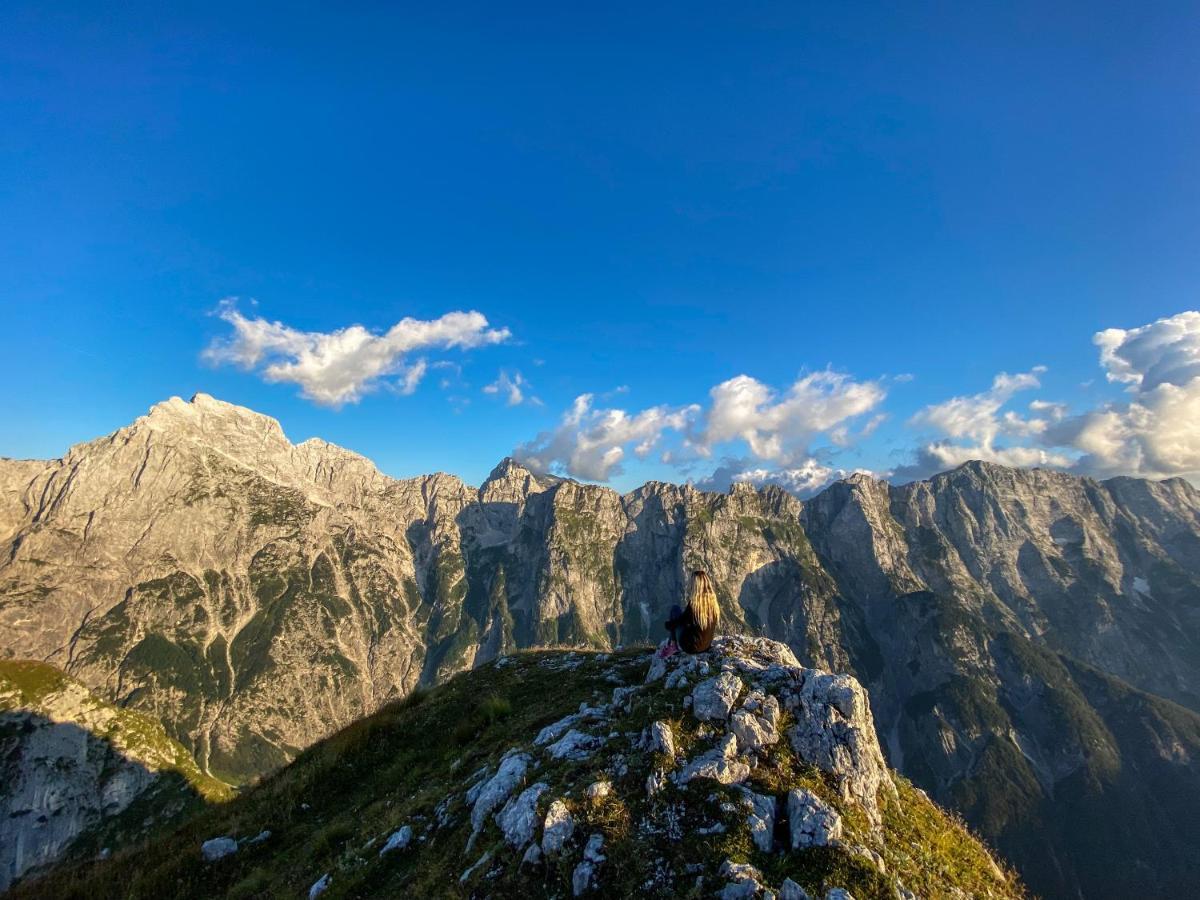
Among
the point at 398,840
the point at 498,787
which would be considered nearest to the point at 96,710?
the point at 398,840

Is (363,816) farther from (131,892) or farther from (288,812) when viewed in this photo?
(131,892)

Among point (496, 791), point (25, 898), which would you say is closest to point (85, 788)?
point (25, 898)

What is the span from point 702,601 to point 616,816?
8407 millimetres

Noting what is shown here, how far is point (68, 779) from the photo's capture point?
117000 millimetres

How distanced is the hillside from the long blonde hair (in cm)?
12899

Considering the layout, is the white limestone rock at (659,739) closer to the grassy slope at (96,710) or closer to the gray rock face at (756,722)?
the gray rock face at (756,722)

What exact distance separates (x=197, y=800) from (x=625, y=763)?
140311mm

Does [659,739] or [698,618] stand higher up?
[698,618]

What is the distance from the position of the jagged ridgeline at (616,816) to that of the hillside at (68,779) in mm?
118669

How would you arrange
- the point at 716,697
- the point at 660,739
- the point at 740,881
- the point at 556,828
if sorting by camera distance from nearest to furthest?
the point at 740,881 < the point at 556,828 < the point at 660,739 < the point at 716,697

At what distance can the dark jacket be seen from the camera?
61.0 feet

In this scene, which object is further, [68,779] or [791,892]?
[68,779]

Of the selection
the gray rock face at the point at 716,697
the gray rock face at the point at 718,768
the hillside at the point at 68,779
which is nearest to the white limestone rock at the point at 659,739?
the gray rock face at the point at 718,768

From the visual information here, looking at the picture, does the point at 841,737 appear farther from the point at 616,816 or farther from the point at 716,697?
the point at 616,816
